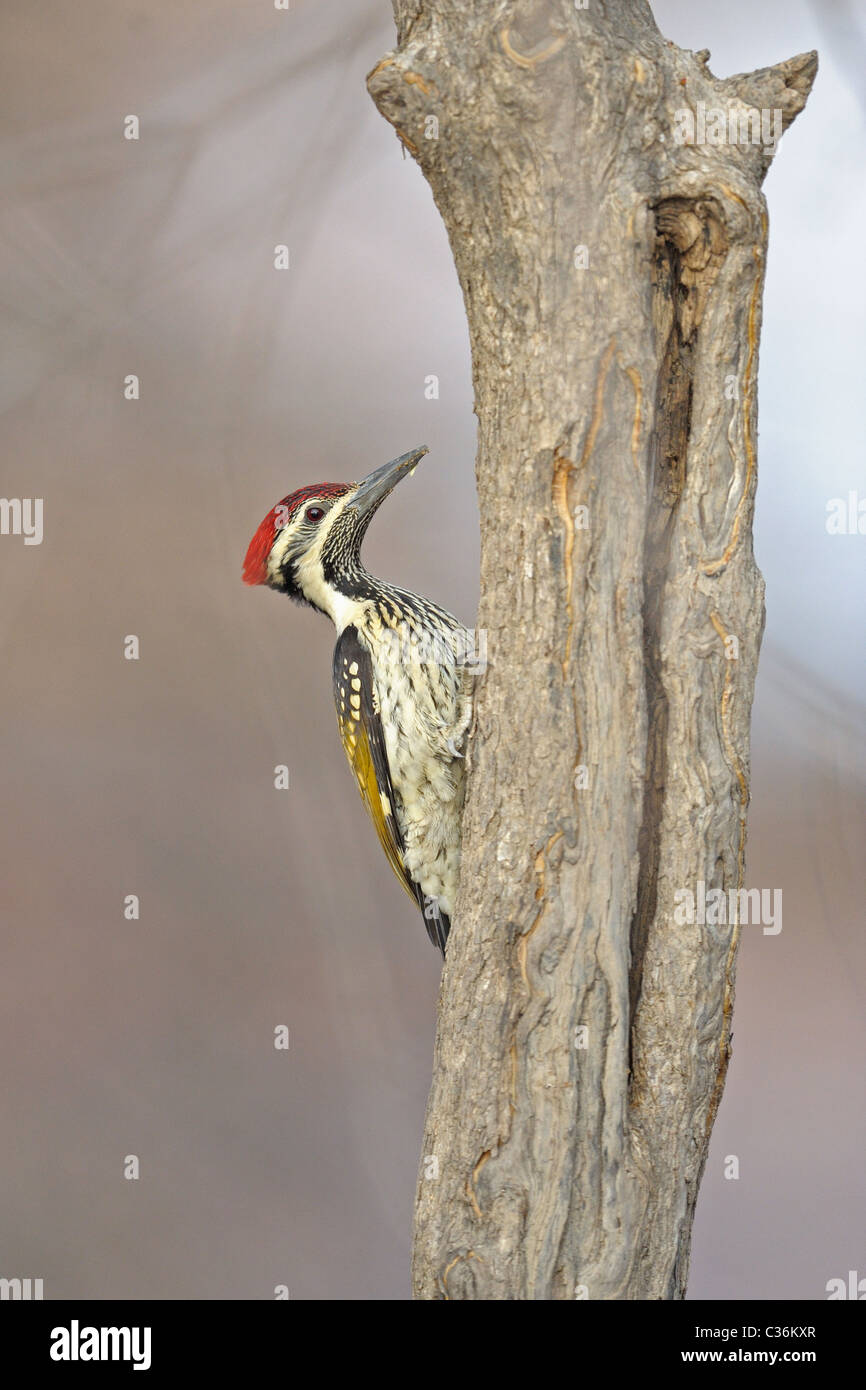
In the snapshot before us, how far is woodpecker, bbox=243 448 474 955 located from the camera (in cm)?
260

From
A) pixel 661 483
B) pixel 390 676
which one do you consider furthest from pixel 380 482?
pixel 661 483

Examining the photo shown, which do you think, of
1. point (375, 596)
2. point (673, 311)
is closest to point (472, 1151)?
point (375, 596)

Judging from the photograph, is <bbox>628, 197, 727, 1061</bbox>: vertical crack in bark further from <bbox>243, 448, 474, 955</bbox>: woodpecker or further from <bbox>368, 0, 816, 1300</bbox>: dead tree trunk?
<bbox>243, 448, 474, 955</bbox>: woodpecker

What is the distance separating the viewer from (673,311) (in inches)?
79.8

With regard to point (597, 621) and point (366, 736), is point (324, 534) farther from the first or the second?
point (597, 621)

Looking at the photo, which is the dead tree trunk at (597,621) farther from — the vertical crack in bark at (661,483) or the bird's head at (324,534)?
the bird's head at (324,534)

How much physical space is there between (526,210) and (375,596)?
1.06m

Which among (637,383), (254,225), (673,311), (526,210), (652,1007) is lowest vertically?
(652,1007)

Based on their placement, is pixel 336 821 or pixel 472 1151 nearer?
pixel 472 1151

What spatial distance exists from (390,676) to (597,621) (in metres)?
0.76

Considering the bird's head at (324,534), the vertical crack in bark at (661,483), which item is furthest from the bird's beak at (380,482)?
the vertical crack in bark at (661,483)

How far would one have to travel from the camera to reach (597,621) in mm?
2000

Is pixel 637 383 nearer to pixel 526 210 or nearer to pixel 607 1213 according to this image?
pixel 526 210
